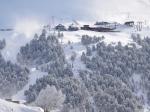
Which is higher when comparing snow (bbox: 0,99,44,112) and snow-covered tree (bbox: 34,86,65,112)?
snow (bbox: 0,99,44,112)

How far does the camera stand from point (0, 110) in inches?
3514

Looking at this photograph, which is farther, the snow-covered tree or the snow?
the snow-covered tree

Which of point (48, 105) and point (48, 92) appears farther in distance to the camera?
point (48, 92)

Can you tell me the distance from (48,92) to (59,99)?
268 centimetres

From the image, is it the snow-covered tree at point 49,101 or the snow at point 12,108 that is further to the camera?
the snow-covered tree at point 49,101

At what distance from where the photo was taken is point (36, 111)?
9325cm

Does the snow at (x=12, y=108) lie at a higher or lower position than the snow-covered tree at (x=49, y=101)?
higher

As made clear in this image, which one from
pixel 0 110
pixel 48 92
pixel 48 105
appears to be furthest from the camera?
pixel 48 92

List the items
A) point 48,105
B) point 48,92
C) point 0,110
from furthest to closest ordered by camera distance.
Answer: point 48,92 < point 48,105 < point 0,110

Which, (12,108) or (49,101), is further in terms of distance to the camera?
(49,101)

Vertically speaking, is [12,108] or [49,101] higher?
[12,108]

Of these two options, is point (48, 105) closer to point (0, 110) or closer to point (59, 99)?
point (59, 99)

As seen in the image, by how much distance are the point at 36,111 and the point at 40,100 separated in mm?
45175

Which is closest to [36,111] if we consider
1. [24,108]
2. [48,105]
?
[24,108]
